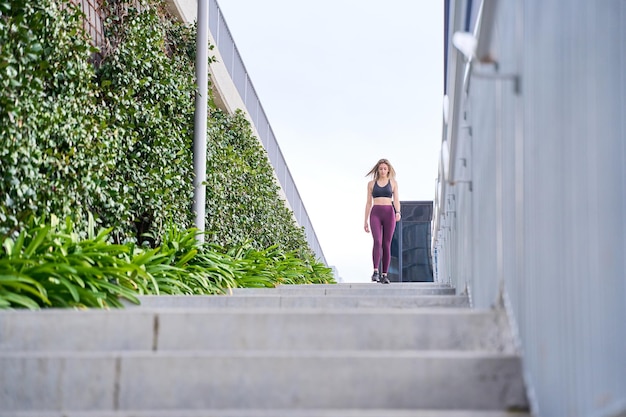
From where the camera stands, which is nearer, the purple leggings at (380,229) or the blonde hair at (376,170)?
the purple leggings at (380,229)

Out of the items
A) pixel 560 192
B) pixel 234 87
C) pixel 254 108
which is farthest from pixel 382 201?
pixel 560 192

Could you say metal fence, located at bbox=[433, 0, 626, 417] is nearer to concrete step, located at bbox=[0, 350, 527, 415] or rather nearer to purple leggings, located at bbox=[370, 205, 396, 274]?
concrete step, located at bbox=[0, 350, 527, 415]

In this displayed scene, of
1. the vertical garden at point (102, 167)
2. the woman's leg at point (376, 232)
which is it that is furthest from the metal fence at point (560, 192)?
the woman's leg at point (376, 232)

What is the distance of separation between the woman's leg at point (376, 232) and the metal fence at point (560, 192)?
21.5 feet

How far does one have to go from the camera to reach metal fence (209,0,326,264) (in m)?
13.6

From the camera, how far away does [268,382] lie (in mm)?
2936

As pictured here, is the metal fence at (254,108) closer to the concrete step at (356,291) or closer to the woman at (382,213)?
the woman at (382,213)

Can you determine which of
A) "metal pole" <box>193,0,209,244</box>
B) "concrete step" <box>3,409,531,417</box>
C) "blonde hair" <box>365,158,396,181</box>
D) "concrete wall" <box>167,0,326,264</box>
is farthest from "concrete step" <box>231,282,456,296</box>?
"concrete wall" <box>167,0,326,264</box>

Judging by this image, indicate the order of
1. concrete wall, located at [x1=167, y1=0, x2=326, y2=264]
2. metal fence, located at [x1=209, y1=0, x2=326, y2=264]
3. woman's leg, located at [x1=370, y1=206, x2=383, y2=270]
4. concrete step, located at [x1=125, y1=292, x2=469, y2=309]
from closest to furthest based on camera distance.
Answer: concrete step, located at [x1=125, y1=292, x2=469, y2=309] → woman's leg, located at [x1=370, y1=206, x2=383, y2=270] → concrete wall, located at [x1=167, y1=0, x2=326, y2=264] → metal fence, located at [x1=209, y1=0, x2=326, y2=264]

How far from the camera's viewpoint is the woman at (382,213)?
1016cm

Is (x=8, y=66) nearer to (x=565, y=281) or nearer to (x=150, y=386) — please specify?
(x=150, y=386)

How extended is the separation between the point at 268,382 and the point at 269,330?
0.47 m

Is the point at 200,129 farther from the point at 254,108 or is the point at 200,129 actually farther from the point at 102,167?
the point at 254,108

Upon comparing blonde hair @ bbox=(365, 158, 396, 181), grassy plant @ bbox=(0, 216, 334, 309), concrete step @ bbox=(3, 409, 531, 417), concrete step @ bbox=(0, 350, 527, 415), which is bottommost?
concrete step @ bbox=(3, 409, 531, 417)
